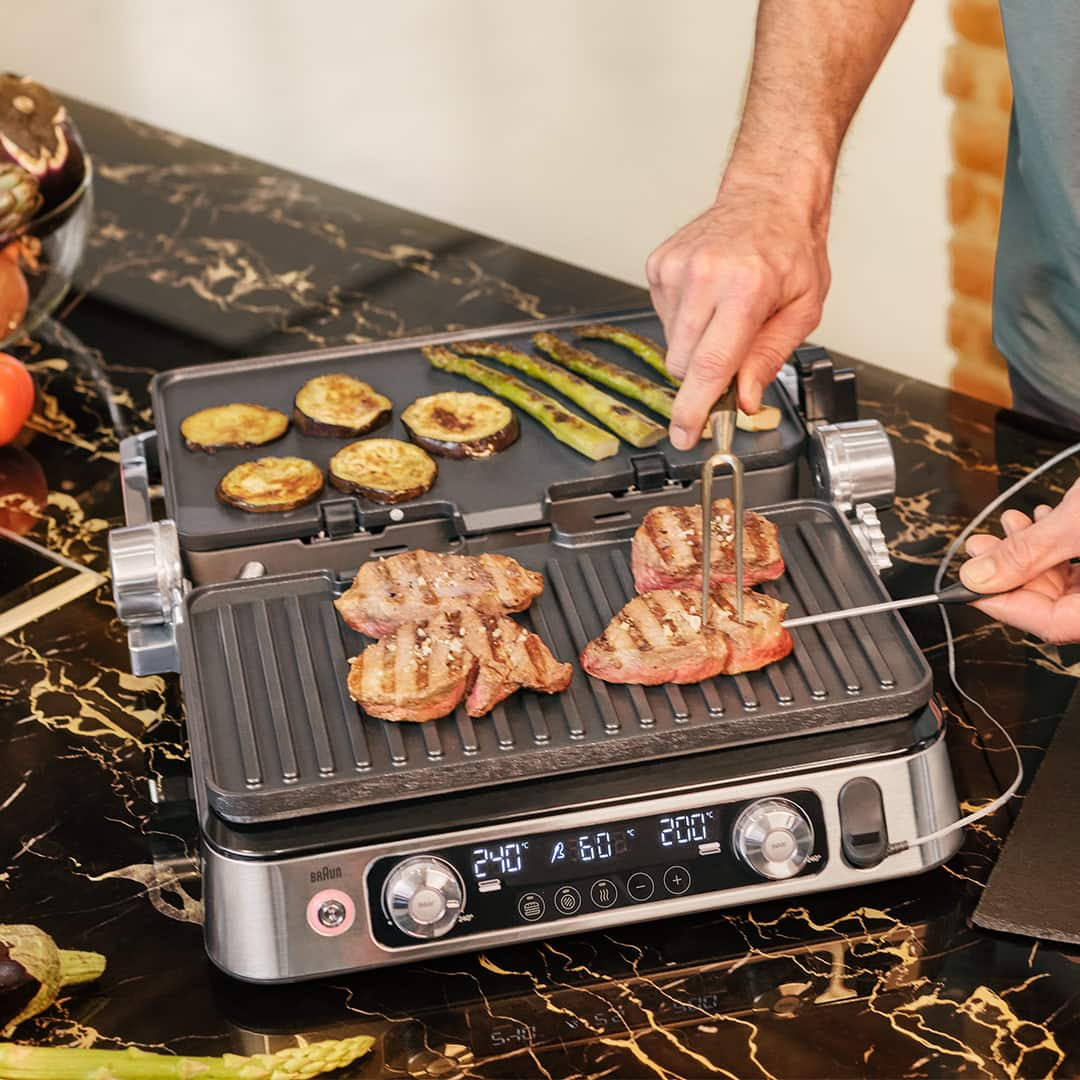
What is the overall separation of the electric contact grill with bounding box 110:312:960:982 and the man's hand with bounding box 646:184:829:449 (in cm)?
21

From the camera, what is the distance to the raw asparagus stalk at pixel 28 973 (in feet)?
4.70

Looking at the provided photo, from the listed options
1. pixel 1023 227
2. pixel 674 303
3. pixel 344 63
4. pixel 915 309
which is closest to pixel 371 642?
pixel 674 303

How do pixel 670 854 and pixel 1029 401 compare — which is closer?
pixel 670 854

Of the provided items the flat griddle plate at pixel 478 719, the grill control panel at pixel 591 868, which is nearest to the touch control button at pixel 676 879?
the grill control panel at pixel 591 868

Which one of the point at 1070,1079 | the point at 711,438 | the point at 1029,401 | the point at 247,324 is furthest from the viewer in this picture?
the point at 247,324

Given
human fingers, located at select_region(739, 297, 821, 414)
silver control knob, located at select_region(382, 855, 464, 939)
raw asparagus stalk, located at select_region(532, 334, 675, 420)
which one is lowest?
silver control knob, located at select_region(382, 855, 464, 939)

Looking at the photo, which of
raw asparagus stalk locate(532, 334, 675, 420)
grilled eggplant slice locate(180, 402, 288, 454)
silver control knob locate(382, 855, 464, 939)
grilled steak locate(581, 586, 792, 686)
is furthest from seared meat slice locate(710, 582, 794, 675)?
grilled eggplant slice locate(180, 402, 288, 454)

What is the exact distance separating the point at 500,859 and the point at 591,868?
0.30 ft

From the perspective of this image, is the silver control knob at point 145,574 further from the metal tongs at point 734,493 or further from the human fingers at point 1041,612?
the human fingers at point 1041,612

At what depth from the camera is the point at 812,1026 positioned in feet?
4.74

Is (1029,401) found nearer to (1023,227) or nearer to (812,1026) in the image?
(1023,227)

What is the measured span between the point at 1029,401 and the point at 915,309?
0.67 m

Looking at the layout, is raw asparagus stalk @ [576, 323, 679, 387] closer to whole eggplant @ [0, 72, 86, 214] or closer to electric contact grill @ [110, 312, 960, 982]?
electric contact grill @ [110, 312, 960, 982]

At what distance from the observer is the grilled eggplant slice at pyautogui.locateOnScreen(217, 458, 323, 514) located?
1.77 metres
